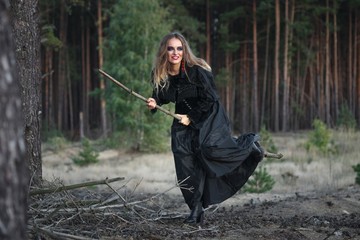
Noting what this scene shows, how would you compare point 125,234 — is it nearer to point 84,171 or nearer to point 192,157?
point 192,157

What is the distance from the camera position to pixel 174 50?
5.80 metres

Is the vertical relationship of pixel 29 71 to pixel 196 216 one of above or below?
above

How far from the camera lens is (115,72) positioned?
20203mm

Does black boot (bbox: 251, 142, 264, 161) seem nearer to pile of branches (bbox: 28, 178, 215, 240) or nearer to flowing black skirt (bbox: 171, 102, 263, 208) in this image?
flowing black skirt (bbox: 171, 102, 263, 208)

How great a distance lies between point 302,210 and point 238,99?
1214 inches

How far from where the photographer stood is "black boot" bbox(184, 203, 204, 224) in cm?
566

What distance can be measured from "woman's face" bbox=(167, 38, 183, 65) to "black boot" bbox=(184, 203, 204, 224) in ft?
5.35

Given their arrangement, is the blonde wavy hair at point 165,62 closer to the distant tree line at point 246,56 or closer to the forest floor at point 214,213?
the forest floor at point 214,213

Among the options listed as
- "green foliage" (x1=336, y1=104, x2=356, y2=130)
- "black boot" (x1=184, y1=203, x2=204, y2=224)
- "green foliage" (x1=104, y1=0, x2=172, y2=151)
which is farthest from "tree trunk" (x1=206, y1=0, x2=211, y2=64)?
"black boot" (x1=184, y1=203, x2=204, y2=224)

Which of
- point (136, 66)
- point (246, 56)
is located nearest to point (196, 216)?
point (136, 66)

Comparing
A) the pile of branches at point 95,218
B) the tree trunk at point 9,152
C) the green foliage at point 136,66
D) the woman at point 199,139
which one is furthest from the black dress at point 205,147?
the green foliage at point 136,66

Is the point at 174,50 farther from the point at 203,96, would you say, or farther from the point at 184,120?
the point at 184,120

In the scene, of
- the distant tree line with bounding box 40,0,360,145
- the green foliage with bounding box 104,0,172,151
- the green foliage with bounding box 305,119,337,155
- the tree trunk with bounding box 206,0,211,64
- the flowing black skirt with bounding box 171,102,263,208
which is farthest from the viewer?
the tree trunk with bounding box 206,0,211,64

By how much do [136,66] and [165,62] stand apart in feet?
45.8
